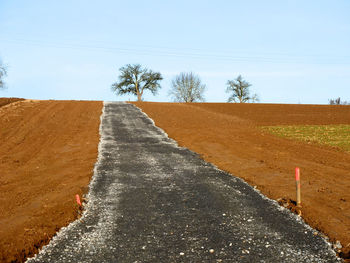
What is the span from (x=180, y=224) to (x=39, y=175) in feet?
28.6

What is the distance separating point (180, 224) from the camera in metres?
8.87

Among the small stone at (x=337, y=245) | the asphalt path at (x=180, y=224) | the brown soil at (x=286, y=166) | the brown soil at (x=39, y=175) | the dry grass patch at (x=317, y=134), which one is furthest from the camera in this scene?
the dry grass patch at (x=317, y=134)

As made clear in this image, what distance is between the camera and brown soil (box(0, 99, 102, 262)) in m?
8.45

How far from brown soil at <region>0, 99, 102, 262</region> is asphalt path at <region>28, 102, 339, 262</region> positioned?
641 millimetres

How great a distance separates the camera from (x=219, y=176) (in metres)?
13.8

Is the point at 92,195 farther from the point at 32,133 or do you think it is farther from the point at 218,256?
the point at 32,133

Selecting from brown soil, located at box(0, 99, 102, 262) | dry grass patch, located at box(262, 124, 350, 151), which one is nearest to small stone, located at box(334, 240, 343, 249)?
brown soil, located at box(0, 99, 102, 262)

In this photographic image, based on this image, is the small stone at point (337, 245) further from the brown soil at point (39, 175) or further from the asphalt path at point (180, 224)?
the brown soil at point (39, 175)

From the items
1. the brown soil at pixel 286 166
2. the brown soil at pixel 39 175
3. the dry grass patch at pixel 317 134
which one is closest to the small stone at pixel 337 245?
the brown soil at pixel 286 166

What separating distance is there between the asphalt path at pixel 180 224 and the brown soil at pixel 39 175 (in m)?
0.64

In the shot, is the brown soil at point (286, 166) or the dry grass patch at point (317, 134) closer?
the brown soil at point (286, 166)

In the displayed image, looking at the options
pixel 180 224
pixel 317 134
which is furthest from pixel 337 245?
pixel 317 134

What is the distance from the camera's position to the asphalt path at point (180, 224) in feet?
23.8

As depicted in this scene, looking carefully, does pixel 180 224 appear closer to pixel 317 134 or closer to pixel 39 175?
pixel 39 175
